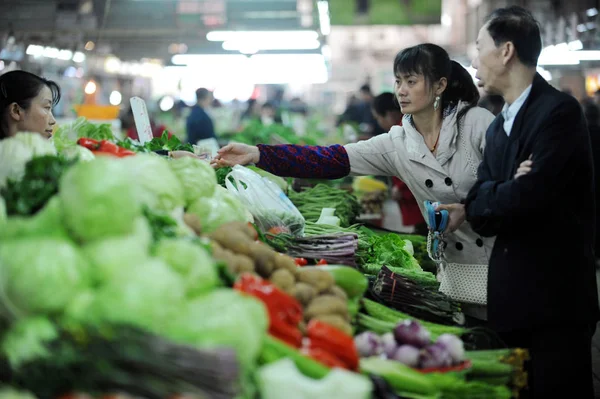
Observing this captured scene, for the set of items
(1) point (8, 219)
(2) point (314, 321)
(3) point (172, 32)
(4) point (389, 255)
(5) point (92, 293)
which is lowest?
(4) point (389, 255)

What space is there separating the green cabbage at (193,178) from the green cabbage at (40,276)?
3.10 ft

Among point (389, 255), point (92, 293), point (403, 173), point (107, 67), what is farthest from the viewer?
point (107, 67)

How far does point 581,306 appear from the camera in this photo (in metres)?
3.14

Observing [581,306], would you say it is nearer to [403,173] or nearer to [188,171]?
[403,173]

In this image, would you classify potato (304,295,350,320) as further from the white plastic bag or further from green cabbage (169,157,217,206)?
the white plastic bag

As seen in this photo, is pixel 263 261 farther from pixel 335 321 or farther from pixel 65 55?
pixel 65 55

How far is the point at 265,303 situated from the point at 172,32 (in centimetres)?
1067

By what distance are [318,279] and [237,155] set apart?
1.66 metres

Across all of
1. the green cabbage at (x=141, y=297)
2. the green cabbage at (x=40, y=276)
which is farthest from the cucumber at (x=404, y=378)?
the green cabbage at (x=40, y=276)

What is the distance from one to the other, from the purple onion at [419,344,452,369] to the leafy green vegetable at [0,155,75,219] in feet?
4.71

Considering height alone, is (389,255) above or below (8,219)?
below

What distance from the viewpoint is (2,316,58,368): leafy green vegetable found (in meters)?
2.06

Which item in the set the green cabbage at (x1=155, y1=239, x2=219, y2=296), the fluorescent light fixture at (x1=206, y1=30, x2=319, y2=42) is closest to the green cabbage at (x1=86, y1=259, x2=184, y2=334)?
the green cabbage at (x1=155, y1=239, x2=219, y2=296)

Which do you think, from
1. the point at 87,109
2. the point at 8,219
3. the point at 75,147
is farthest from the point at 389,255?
the point at 87,109
